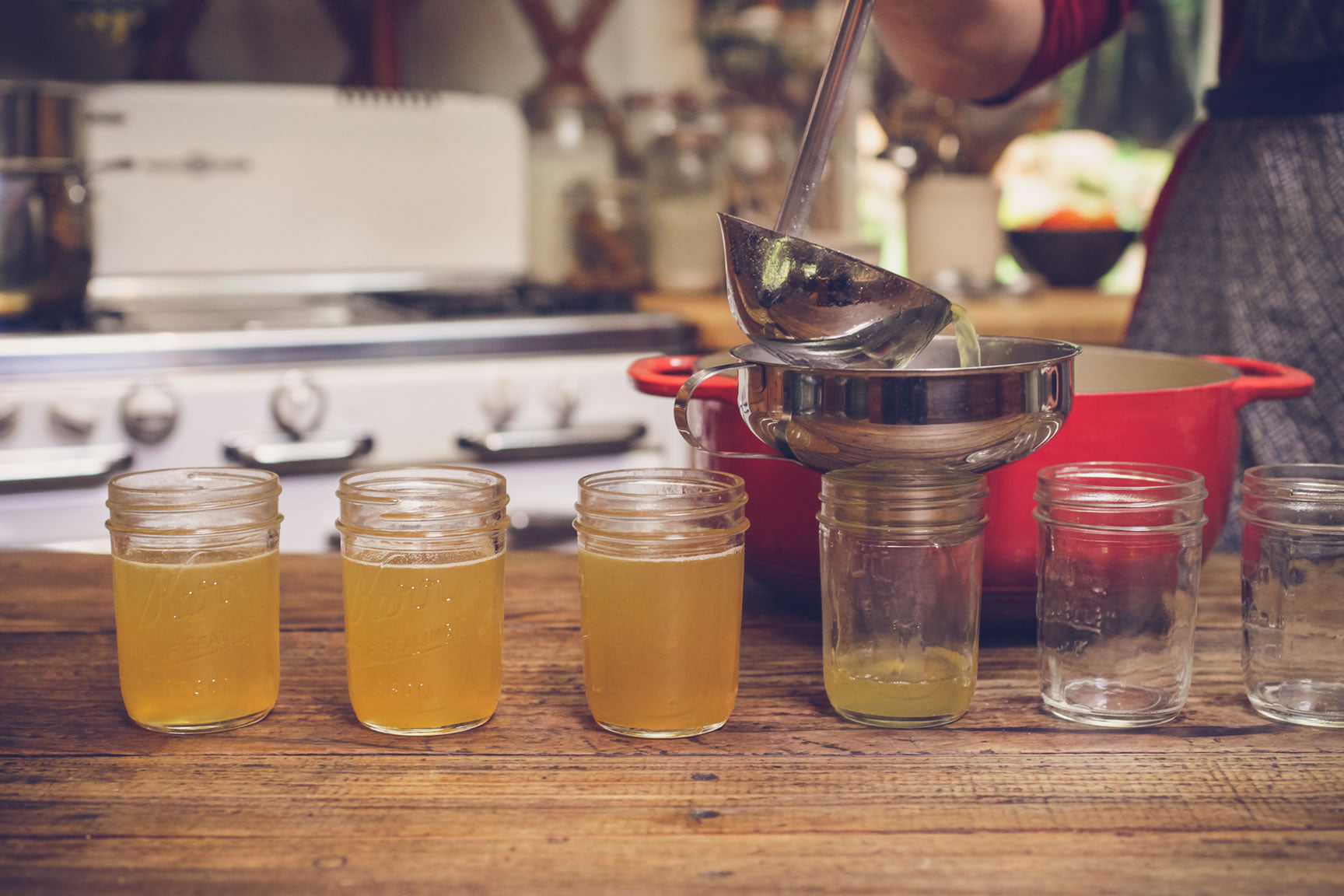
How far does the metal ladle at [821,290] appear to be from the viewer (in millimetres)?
665

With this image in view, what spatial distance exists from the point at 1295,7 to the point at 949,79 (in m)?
0.30

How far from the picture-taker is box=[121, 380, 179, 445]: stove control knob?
1.61m

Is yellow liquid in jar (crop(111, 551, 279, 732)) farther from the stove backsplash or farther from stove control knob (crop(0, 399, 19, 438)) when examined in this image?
the stove backsplash

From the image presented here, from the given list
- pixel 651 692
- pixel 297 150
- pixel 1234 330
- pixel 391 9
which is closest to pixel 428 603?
pixel 651 692

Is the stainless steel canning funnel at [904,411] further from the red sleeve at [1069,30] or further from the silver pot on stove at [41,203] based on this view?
the silver pot on stove at [41,203]

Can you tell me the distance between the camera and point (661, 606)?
26.4 inches

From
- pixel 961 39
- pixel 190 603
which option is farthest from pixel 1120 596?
pixel 961 39

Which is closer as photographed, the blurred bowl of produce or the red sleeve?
the red sleeve

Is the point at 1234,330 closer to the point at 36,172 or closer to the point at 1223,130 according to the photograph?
the point at 1223,130

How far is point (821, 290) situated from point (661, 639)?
7.9 inches

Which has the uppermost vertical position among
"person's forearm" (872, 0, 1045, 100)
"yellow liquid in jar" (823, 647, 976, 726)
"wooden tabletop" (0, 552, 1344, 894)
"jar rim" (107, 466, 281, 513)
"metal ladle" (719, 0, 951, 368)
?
"person's forearm" (872, 0, 1045, 100)

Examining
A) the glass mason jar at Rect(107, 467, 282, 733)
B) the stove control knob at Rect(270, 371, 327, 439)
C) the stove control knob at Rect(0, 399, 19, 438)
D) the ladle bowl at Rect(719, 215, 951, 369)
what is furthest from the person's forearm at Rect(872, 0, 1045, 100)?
the stove control knob at Rect(0, 399, 19, 438)

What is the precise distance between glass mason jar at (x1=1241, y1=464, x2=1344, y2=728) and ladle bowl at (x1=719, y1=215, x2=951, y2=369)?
0.70 feet

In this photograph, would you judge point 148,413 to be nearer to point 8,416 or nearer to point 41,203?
point 8,416
